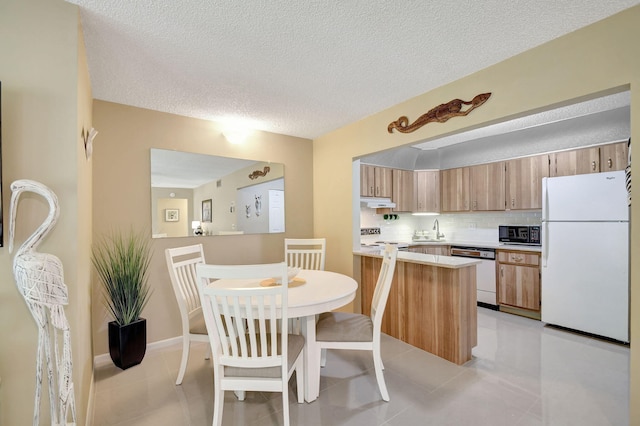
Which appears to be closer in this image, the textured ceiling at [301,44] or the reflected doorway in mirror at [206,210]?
the textured ceiling at [301,44]

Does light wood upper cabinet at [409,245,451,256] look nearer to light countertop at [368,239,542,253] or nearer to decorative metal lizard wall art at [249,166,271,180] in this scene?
light countertop at [368,239,542,253]

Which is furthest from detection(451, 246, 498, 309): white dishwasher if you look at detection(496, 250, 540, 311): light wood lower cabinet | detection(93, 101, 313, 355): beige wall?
detection(93, 101, 313, 355): beige wall

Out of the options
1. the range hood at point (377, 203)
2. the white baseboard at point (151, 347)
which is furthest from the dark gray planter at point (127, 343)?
the range hood at point (377, 203)

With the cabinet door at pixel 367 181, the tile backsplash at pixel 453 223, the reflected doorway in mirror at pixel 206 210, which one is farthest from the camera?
the cabinet door at pixel 367 181

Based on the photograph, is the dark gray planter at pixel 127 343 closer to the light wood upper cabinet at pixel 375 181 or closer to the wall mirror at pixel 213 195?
the wall mirror at pixel 213 195

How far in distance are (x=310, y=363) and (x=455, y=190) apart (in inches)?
155

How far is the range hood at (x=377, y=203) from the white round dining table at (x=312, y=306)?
2.41 m

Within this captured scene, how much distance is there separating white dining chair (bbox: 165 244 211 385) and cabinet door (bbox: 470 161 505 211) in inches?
160

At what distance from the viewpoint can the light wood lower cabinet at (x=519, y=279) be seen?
362 cm

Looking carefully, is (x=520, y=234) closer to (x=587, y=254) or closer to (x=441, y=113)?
(x=587, y=254)

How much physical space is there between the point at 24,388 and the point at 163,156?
6.92ft

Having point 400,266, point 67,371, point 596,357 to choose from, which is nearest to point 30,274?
point 67,371

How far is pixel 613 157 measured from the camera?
129 inches

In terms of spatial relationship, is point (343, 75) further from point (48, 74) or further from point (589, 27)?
→ point (48, 74)
